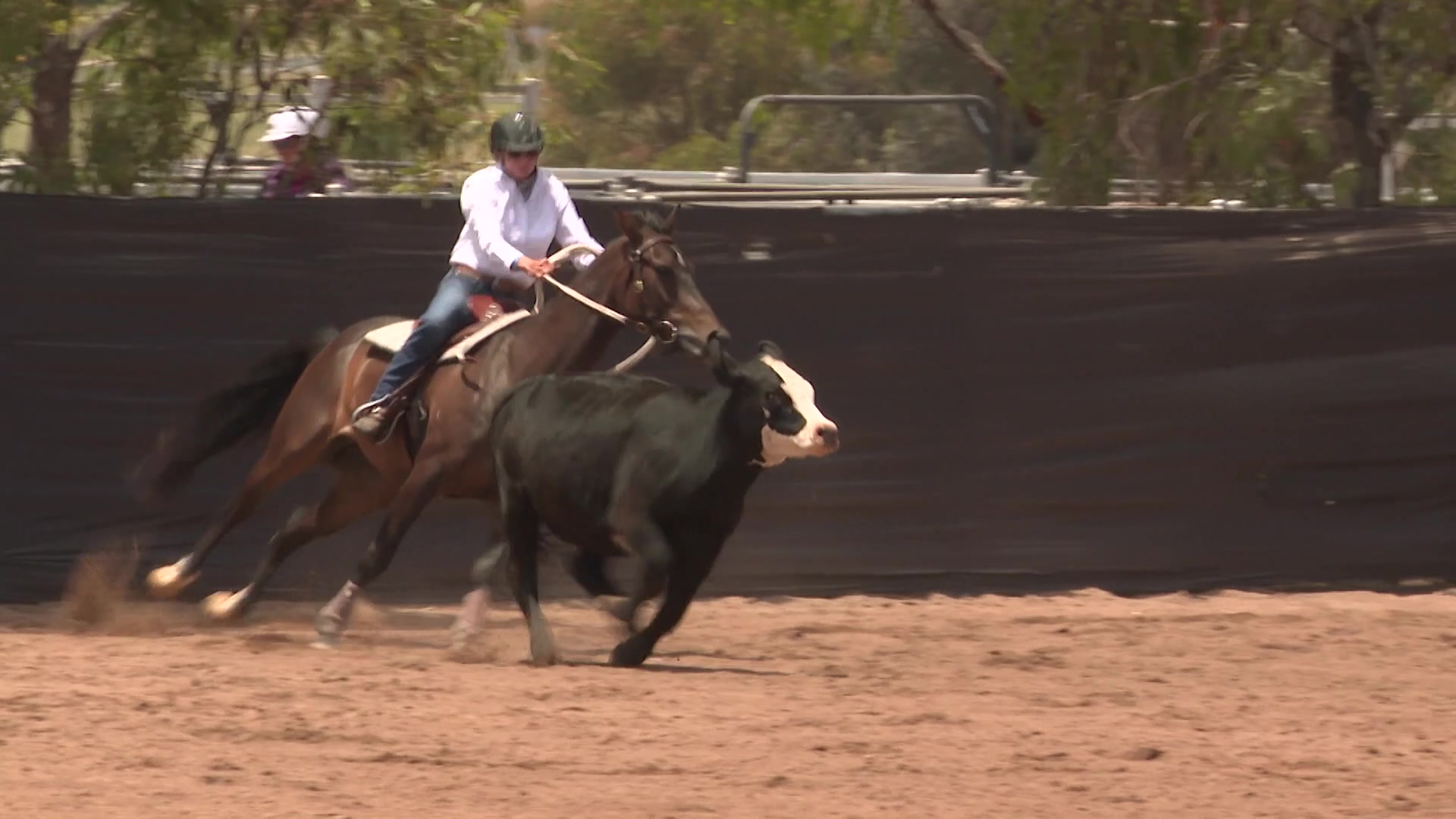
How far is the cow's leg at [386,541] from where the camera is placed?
8.66 meters

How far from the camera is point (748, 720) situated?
6848 mm

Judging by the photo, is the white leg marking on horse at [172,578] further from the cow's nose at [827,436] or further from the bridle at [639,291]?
the cow's nose at [827,436]

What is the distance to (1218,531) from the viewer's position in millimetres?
10438

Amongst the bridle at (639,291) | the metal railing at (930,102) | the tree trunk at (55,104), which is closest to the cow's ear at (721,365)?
the bridle at (639,291)

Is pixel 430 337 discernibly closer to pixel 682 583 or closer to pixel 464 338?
pixel 464 338

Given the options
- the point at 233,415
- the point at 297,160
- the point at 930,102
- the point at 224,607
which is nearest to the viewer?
the point at 224,607

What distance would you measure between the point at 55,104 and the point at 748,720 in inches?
249

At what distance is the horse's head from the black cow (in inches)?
8.2

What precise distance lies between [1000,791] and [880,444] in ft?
14.9

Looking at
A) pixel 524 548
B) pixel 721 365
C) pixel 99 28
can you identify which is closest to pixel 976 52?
pixel 99 28

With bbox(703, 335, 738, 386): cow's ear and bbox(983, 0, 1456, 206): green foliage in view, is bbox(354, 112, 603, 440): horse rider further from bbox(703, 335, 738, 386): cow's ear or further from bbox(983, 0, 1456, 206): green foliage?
bbox(983, 0, 1456, 206): green foliage

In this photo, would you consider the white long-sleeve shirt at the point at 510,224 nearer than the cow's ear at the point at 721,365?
No

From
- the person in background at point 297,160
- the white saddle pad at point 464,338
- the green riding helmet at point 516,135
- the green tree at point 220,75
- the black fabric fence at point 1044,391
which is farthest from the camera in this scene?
the person in background at point 297,160

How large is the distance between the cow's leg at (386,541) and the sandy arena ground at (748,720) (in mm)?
152
